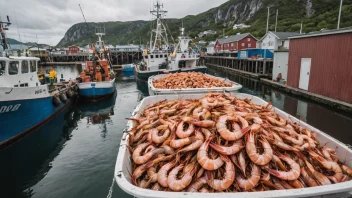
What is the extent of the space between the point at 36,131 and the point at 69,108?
5778 millimetres

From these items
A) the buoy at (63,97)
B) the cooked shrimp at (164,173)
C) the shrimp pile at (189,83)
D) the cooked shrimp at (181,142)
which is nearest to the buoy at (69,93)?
the buoy at (63,97)

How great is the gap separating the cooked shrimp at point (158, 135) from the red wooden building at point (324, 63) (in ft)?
48.0

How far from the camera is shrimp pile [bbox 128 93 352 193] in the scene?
3541mm

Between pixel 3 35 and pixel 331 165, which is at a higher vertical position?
pixel 3 35

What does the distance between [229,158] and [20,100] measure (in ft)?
37.6

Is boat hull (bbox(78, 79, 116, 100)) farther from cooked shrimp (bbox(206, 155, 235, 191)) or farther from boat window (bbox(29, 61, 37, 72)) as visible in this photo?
cooked shrimp (bbox(206, 155, 235, 191))

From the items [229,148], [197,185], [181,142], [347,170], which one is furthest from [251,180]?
[347,170]

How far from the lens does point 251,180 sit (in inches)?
137

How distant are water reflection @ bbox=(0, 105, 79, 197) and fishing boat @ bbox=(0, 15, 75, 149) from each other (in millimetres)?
531

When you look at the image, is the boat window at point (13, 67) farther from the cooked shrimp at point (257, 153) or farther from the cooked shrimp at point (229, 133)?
the cooked shrimp at point (257, 153)

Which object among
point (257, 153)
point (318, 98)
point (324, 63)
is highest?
point (324, 63)

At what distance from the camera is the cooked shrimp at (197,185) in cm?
351

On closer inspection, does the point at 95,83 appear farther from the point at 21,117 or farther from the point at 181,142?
the point at 181,142

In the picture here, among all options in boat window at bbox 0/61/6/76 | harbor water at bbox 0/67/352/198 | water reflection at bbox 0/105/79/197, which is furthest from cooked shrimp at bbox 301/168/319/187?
boat window at bbox 0/61/6/76
